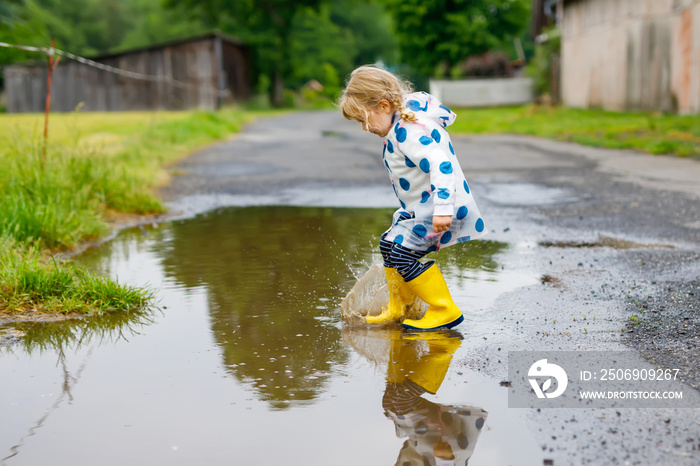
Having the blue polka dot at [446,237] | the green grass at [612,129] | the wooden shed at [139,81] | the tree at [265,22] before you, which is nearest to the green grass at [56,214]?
the blue polka dot at [446,237]

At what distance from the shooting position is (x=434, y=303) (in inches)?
150

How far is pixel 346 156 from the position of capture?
509 inches

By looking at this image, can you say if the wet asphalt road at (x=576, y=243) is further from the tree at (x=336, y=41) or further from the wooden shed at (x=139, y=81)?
the tree at (x=336, y=41)

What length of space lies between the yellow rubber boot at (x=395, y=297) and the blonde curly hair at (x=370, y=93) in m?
0.79

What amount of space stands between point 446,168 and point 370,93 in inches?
19.9

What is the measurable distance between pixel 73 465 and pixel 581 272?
3348mm

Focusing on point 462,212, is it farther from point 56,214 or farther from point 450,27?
point 450,27

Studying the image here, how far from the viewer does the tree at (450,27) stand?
36938mm

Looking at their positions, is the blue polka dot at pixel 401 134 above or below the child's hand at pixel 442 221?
above

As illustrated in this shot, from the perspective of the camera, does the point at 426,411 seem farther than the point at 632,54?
No

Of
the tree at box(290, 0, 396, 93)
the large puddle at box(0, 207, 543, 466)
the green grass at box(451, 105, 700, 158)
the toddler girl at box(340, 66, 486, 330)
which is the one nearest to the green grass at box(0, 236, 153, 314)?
the large puddle at box(0, 207, 543, 466)

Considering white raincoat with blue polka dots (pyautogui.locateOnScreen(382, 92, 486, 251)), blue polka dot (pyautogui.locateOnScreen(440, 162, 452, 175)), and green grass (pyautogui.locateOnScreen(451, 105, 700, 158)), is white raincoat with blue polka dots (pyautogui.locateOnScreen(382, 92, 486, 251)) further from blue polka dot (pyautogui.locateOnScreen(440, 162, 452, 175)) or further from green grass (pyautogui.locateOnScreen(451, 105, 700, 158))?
green grass (pyautogui.locateOnScreen(451, 105, 700, 158))

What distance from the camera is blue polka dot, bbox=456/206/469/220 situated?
372 centimetres

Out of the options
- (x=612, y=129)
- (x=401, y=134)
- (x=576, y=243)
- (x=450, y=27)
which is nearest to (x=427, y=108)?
(x=401, y=134)
